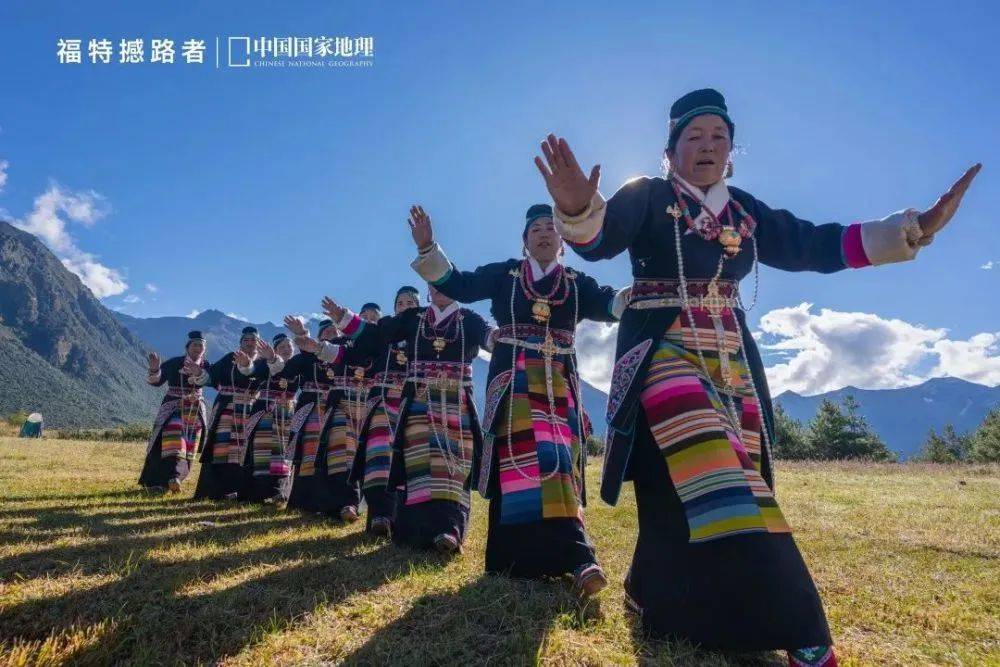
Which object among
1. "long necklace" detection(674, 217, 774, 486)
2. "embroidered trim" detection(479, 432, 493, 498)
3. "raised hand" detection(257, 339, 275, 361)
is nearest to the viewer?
"long necklace" detection(674, 217, 774, 486)

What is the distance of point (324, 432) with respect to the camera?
7.89 metres

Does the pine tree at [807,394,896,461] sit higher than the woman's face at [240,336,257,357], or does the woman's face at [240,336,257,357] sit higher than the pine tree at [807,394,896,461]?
the woman's face at [240,336,257,357]

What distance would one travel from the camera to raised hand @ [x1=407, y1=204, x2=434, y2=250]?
451 cm

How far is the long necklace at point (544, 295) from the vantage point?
180 inches

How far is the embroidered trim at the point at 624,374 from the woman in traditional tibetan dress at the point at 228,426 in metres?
7.08

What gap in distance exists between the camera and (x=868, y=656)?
2773 millimetres

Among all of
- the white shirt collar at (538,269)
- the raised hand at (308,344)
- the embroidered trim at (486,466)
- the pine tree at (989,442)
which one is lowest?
the pine tree at (989,442)

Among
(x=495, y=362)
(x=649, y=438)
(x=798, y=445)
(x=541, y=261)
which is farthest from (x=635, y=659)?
(x=798, y=445)

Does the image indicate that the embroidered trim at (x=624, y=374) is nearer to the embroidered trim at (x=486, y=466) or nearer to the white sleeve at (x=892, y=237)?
the white sleeve at (x=892, y=237)

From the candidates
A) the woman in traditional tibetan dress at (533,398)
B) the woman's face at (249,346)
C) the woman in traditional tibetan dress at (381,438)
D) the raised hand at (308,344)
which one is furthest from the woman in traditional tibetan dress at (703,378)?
the woman's face at (249,346)

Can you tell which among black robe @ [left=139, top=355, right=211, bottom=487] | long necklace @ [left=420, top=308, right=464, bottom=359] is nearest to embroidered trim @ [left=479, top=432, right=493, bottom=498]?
long necklace @ [left=420, top=308, right=464, bottom=359]

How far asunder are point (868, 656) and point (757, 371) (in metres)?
1.36

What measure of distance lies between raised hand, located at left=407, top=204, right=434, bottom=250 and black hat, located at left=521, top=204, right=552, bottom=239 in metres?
0.78

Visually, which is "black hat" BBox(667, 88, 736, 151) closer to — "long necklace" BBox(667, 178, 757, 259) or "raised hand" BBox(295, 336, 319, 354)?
"long necklace" BBox(667, 178, 757, 259)
